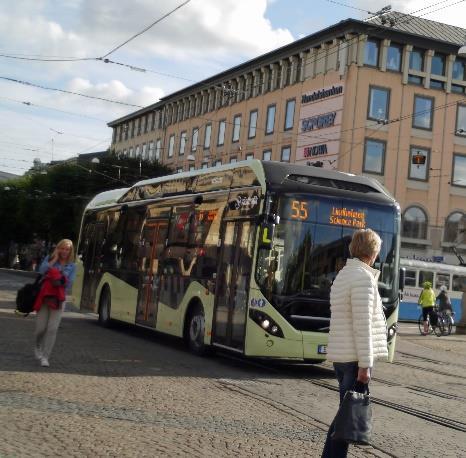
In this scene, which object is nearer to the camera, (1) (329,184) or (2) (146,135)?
(1) (329,184)

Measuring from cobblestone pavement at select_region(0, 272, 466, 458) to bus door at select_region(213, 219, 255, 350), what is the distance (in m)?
0.57

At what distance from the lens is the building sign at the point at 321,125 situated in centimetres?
5064

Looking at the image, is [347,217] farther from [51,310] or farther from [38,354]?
[38,354]

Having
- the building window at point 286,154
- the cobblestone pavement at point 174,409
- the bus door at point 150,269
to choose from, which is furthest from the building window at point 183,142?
the cobblestone pavement at point 174,409

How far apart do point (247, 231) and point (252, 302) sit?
3.86ft

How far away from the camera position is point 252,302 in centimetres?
1266

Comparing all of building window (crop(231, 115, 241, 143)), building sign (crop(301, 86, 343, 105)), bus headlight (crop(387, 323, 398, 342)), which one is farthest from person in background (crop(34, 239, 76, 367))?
building window (crop(231, 115, 241, 143))

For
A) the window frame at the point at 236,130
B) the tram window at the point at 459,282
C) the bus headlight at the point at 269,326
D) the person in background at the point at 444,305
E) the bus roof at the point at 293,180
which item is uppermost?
the window frame at the point at 236,130

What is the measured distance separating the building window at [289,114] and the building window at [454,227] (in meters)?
11.6

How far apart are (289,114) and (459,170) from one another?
37.0 feet

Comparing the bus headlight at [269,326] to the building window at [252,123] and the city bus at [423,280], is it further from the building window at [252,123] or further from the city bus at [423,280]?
the building window at [252,123]

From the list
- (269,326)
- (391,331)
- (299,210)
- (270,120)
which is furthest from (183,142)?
(269,326)

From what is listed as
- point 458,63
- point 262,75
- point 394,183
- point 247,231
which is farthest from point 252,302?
point 262,75

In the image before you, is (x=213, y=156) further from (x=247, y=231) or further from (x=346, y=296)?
(x=346, y=296)
